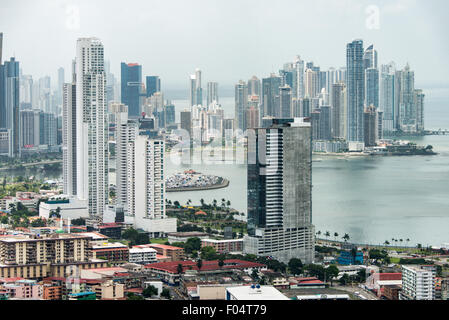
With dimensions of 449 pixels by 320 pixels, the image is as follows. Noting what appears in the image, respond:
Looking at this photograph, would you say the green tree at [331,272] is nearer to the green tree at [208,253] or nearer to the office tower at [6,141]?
the green tree at [208,253]

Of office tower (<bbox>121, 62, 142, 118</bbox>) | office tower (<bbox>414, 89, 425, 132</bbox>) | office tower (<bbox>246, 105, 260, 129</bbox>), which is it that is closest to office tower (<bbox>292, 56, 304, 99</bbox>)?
office tower (<bbox>246, 105, 260, 129</bbox>)

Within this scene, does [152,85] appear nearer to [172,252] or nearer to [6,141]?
[6,141]

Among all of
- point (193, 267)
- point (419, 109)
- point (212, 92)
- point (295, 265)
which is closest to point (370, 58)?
point (419, 109)

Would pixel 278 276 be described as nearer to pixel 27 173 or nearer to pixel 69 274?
pixel 69 274

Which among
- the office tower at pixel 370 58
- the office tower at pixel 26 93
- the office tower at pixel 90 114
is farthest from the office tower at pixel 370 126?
the office tower at pixel 90 114
